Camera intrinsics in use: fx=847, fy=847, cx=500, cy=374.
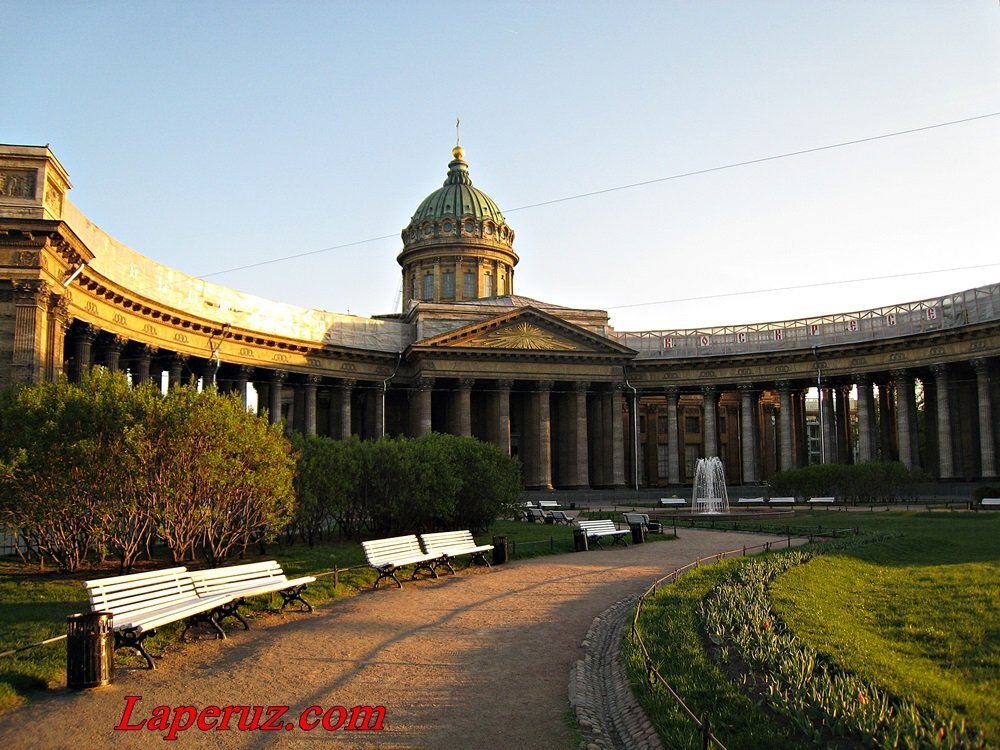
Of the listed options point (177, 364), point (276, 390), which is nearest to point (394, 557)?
point (177, 364)

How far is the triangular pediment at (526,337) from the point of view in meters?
57.1

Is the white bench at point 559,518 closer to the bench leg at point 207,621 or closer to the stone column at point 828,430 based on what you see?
the bench leg at point 207,621

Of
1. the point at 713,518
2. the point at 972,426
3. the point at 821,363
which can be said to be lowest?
the point at 713,518

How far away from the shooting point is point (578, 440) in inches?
2330

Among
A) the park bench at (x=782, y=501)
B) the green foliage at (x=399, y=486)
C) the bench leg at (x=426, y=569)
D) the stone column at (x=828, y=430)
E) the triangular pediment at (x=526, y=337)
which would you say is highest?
the triangular pediment at (x=526, y=337)

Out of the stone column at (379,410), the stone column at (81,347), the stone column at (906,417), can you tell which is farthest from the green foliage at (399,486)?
the stone column at (906,417)

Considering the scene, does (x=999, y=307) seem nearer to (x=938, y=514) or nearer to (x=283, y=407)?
(x=938, y=514)

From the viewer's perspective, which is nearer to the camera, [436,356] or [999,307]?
[999,307]

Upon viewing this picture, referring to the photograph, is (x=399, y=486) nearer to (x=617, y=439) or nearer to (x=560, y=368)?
(x=560, y=368)

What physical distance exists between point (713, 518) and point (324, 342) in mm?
28937

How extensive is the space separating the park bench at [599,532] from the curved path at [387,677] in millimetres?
8653

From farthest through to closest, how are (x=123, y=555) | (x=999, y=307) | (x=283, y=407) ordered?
(x=283, y=407) < (x=999, y=307) < (x=123, y=555)

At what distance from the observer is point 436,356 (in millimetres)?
57156

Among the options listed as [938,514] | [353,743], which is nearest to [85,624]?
[353,743]
